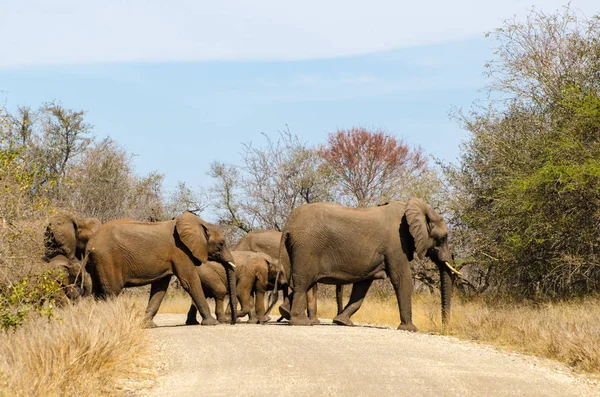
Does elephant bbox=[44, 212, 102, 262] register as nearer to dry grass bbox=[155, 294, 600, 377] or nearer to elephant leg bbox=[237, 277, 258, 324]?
elephant leg bbox=[237, 277, 258, 324]

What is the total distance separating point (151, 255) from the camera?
1902 centimetres

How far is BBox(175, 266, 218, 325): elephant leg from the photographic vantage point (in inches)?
759

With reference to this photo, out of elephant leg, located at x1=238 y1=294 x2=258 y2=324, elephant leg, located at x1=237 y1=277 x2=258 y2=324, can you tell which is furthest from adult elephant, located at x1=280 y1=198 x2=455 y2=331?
elephant leg, located at x1=238 y1=294 x2=258 y2=324

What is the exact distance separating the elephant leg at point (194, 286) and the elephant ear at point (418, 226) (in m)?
4.51

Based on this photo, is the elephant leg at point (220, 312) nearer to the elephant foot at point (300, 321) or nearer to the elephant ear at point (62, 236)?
the elephant foot at point (300, 321)

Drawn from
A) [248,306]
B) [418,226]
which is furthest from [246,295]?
[418,226]

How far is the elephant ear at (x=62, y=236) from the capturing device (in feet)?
67.5

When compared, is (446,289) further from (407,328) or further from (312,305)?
(312,305)

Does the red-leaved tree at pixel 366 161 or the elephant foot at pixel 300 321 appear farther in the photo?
the red-leaved tree at pixel 366 161

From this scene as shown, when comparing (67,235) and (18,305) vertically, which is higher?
(18,305)

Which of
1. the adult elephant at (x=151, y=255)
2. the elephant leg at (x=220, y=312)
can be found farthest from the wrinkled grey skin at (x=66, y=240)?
the elephant leg at (x=220, y=312)

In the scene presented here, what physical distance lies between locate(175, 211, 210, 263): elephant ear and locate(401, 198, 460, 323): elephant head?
418 cm

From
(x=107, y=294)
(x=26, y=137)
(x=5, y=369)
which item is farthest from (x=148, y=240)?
(x=26, y=137)

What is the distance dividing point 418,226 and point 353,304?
2.24m
